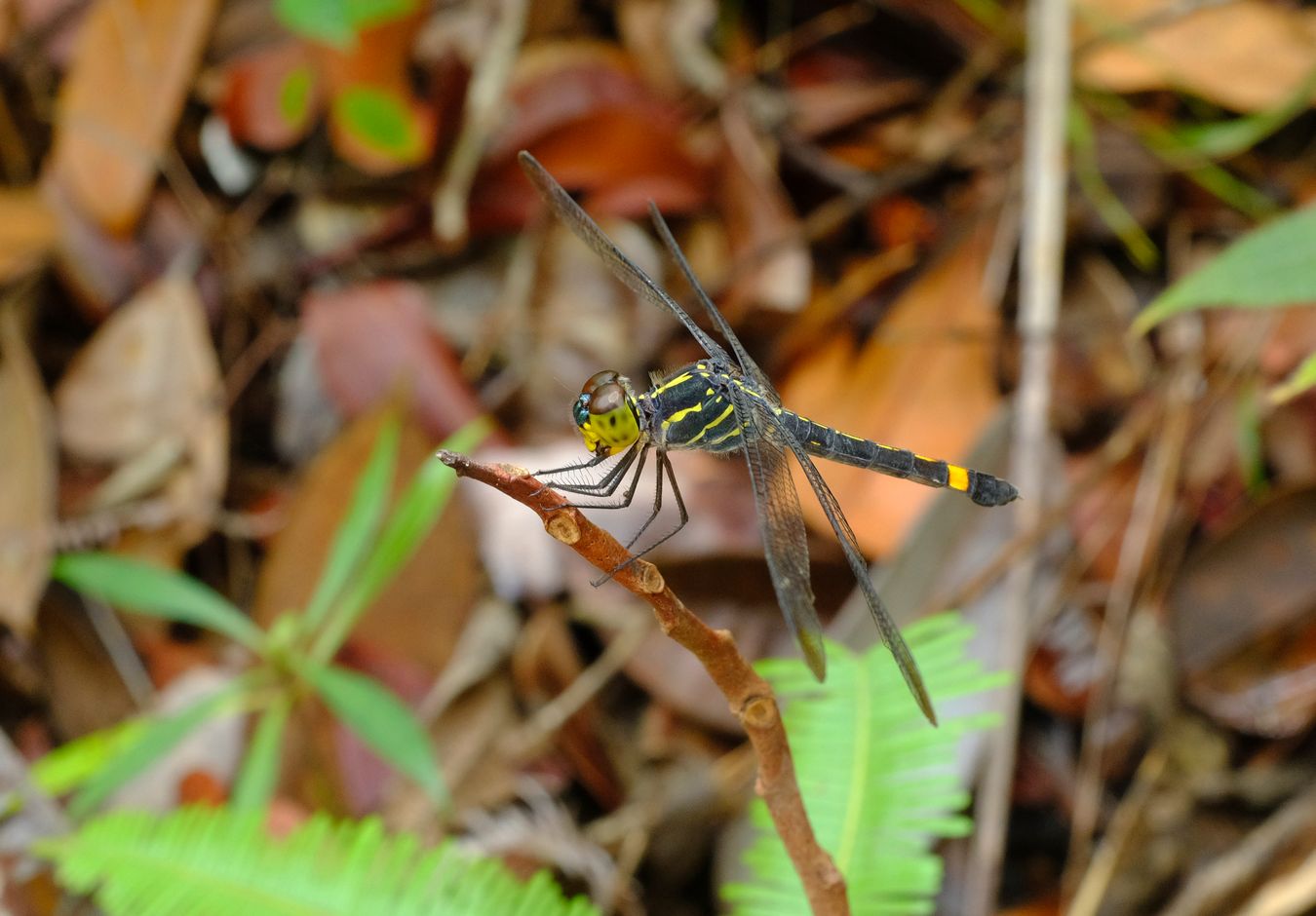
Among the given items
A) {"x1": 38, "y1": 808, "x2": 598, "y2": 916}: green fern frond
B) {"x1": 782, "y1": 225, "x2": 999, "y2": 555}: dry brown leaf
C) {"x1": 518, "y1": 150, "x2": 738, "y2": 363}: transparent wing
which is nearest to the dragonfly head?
{"x1": 518, "y1": 150, "x2": 738, "y2": 363}: transparent wing

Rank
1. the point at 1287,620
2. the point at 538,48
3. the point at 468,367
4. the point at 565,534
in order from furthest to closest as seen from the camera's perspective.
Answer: the point at 538,48, the point at 468,367, the point at 1287,620, the point at 565,534

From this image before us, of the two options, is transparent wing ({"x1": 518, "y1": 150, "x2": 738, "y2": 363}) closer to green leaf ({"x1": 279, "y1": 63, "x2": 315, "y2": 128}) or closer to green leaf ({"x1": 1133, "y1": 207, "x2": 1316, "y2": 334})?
green leaf ({"x1": 1133, "y1": 207, "x2": 1316, "y2": 334})

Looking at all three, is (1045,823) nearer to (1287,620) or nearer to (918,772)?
(1287,620)

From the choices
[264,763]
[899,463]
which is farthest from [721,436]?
[264,763]

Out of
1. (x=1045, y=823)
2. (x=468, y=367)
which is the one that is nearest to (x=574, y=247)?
(x=468, y=367)

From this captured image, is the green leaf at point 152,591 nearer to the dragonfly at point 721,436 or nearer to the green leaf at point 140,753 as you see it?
the green leaf at point 140,753
